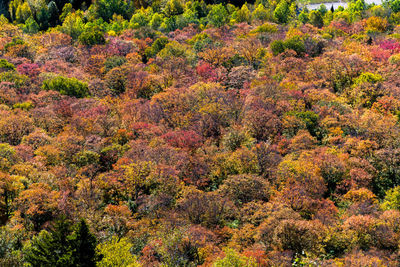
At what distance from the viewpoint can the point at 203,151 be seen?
7519 cm

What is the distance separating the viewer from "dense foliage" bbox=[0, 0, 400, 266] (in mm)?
52625

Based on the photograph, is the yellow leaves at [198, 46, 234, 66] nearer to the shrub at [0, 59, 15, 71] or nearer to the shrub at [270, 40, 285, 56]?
the shrub at [270, 40, 285, 56]

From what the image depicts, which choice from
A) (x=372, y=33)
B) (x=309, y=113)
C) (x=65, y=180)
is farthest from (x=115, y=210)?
(x=372, y=33)

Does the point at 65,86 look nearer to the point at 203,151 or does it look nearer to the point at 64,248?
the point at 203,151

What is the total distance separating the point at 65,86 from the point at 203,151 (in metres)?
42.7

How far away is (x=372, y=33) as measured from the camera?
13362cm

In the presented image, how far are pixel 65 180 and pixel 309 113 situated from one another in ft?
154

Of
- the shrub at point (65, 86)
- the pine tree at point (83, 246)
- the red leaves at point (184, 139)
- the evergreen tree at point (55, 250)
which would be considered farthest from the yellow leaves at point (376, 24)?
the evergreen tree at point (55, 250)

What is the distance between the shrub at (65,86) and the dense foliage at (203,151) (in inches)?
12.1

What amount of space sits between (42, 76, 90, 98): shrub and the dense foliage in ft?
1.01

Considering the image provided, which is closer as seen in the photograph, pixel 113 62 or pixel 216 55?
pixel 216 55

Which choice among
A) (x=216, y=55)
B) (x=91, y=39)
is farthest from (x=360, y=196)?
(x=91, y=39)

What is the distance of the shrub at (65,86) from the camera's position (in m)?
98.9

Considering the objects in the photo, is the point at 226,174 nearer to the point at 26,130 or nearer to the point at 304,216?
the point at 304,216
